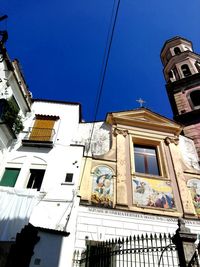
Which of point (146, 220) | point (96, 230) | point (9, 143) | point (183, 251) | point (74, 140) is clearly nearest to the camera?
point (183, 251)

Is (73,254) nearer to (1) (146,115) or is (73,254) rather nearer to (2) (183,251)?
(2) (183,251)

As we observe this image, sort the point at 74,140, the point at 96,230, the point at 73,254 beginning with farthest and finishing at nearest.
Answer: the point at 74,140 → the point at 96,230 → the point at 73,254

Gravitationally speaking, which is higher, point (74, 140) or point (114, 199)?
point (74, 140)

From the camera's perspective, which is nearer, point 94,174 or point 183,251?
point 183,251

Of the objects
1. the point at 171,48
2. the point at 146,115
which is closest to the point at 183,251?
the point at 146,115

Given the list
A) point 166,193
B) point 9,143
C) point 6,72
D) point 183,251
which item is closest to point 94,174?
point 166,193

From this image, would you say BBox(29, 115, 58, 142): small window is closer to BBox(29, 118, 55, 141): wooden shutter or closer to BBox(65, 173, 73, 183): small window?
BBox(29, 118, 55, 141): wooden shutter

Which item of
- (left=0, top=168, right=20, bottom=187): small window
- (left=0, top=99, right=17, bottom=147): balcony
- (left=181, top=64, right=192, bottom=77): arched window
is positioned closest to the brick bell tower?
(left=181, top=64, right=192, bottom=77): arched window

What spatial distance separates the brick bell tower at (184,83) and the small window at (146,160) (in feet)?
10.6

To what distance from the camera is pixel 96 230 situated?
31.6ft

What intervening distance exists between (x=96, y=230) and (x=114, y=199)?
1.80 m

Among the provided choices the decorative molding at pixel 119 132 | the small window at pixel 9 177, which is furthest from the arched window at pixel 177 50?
the small window at pixel 9 177

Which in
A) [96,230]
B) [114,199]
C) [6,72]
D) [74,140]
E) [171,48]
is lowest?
[96,230]

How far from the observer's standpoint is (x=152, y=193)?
11.4m
